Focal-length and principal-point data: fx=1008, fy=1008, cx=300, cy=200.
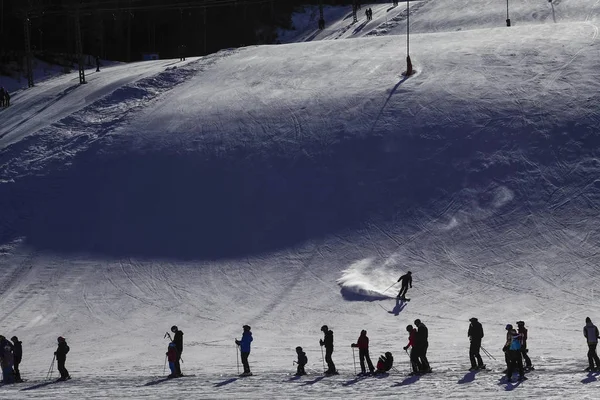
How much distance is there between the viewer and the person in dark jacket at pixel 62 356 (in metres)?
23.7

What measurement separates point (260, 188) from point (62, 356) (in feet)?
53.7

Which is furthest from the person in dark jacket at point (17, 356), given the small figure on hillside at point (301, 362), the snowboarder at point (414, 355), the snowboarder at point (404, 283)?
the snowboarder at point (404, 283)

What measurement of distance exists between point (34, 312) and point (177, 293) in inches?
180

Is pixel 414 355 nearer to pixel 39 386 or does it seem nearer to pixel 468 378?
pixel 468 378

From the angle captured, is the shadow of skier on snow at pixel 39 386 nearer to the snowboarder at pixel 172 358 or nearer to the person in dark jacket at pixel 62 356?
the person in dark jacket at pixel 62 356

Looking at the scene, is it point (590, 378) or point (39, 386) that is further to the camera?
point (39, 386)

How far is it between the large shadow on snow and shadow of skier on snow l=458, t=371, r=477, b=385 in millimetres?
13830

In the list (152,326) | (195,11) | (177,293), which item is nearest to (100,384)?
(152,326)

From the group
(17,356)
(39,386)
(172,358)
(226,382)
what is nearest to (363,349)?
(226,382)

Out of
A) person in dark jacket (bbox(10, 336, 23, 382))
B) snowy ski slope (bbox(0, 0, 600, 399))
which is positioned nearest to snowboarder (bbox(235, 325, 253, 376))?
snowy ski slope (bbox(0, 0, 600, 399))

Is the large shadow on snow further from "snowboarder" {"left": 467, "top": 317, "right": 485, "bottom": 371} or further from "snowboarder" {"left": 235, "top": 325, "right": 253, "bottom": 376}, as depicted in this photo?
"snowboarder" {"left": 467, "top": 317, "right": 485, "bottom": 371}

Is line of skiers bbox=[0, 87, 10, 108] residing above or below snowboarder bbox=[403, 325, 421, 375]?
above

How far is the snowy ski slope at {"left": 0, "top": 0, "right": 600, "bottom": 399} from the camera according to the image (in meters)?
26.2

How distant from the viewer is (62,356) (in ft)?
78.1
